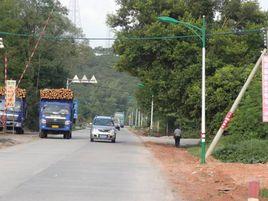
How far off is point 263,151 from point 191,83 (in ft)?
39.1

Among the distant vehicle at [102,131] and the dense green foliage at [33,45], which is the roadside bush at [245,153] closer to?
the distant vehicle at [102,131]

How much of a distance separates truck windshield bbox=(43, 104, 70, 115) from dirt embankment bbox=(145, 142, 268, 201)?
17951 millimetres

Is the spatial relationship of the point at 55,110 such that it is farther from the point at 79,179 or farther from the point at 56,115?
the point at 79,179

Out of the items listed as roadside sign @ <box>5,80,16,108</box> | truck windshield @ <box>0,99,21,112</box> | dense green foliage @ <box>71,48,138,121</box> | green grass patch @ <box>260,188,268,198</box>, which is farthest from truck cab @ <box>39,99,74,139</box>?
dense green foliage @ <box>71,48,138,121</box>

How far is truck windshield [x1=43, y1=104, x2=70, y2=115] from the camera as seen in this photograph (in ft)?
136

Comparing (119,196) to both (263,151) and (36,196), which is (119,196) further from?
(263,151)

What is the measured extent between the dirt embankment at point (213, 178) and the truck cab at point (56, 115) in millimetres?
17859

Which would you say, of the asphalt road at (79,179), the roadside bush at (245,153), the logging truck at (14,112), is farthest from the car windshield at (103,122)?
the asphalt road at (79,179)

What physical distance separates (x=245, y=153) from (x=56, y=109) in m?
20.2

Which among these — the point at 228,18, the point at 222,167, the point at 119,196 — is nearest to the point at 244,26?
the point at 228,18

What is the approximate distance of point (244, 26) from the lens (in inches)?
1533

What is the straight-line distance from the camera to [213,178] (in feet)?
58.0

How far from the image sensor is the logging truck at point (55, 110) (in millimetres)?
41531

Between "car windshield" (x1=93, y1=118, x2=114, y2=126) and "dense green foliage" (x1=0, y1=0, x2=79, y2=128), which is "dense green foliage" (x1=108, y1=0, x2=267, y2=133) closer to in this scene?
"car windshield" (x1=93, y1=118, x2=114, y2=126)
